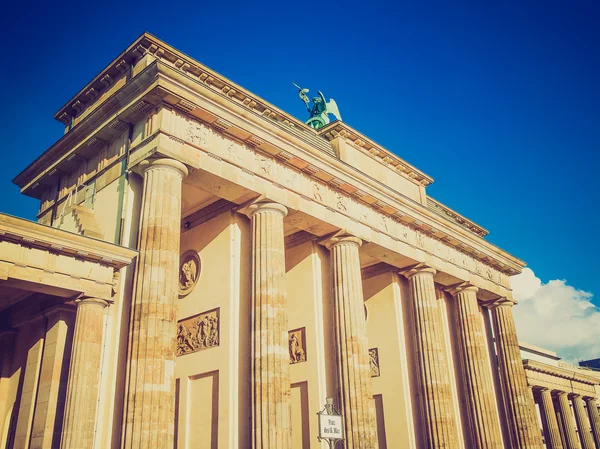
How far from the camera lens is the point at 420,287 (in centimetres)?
2380

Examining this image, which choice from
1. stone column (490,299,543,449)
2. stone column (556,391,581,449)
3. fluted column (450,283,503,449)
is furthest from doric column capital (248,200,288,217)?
stone column (556,391,581,449)

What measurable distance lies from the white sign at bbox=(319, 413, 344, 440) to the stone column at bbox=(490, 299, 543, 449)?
18.7 m

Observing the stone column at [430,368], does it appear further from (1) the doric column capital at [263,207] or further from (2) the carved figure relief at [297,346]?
(1) the doric column capital at [263,207]

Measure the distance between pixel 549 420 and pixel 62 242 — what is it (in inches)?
1269

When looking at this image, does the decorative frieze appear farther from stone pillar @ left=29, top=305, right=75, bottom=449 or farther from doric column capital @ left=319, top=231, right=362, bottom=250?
stone pillar @ left=29, top=305, right=75, bottom=449

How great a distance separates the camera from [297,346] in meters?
20.4

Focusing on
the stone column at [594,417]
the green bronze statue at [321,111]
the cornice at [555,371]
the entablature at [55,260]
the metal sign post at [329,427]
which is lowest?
the metal sign post at [329,427]

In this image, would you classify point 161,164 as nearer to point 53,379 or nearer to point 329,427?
point 53,379

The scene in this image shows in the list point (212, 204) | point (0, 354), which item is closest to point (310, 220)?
point (212, 204)

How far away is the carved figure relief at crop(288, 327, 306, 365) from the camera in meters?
20.2

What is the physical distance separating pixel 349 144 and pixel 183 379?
36.9 ft

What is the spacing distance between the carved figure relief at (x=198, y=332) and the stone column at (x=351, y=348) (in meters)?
4.23

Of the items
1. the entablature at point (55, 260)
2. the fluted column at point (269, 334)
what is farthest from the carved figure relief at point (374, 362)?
the entablature at point (55, 260)

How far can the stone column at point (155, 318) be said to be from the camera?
1257cm
